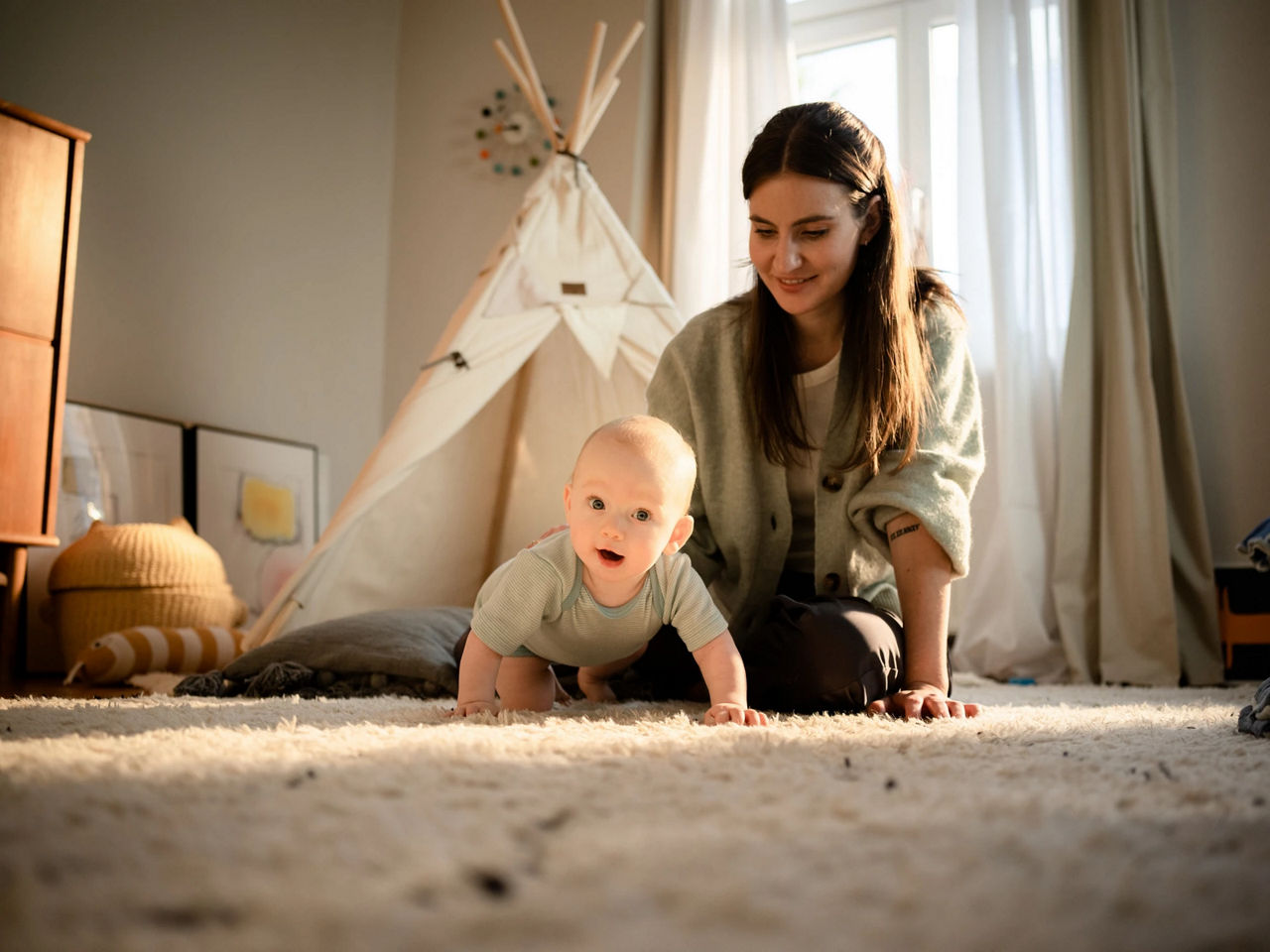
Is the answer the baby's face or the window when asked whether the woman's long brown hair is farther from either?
the window

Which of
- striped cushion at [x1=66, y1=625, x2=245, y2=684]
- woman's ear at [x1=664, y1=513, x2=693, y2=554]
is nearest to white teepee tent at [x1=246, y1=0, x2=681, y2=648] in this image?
striped cushion at [x1=66, y1=625, x2=245, y2=684]

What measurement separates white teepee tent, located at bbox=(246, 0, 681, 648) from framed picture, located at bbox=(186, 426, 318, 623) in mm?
793

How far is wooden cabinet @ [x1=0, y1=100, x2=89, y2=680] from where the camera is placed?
6.75ft

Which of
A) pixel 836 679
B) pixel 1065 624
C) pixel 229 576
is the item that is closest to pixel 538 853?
pixel 836 679

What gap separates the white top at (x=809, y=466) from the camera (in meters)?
1.53

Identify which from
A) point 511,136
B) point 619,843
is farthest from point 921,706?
point 511,136

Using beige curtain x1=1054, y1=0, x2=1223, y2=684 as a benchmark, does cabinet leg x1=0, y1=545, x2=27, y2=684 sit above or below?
below

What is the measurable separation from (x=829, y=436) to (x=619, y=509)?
42 centimetres

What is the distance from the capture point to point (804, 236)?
4.59ft

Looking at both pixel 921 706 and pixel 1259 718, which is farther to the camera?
pixel 921 706

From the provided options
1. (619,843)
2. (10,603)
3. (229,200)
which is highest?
(229,200)

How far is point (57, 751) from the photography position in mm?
803

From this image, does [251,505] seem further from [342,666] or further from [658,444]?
[658,444]

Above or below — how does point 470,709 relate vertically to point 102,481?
below
